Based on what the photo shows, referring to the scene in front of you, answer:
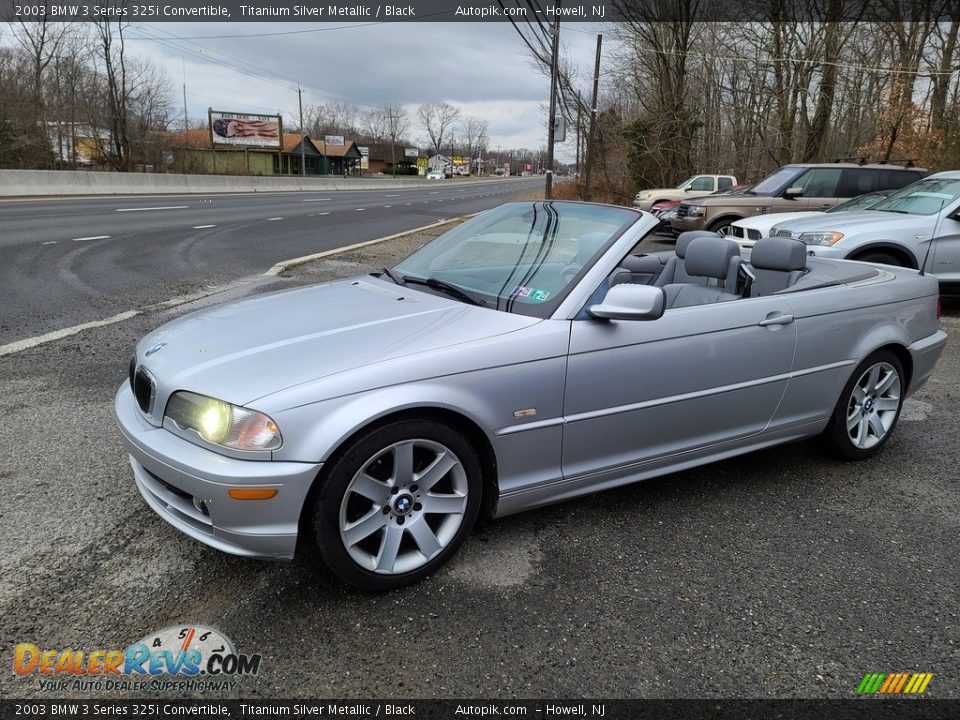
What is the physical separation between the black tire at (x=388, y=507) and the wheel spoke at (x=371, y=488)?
2 cm

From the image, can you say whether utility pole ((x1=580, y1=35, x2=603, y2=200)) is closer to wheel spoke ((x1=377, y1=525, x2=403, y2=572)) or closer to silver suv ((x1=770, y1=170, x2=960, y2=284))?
silver suv ((x1=770, y1=170, x2=960, y2=284))

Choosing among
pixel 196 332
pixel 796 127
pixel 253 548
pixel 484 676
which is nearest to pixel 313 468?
pixel 253 548

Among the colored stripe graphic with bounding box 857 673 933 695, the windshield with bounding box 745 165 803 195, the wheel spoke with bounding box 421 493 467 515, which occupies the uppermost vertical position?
the windshield with bounding box 745 165 803 195

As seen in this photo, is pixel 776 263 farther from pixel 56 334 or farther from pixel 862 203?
pixel 862 203

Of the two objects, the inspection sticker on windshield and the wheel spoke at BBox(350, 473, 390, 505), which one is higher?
the inspection sticker on windshield

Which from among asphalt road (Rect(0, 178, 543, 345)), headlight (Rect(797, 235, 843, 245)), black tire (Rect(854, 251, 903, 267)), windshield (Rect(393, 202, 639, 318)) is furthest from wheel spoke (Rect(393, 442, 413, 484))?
black tire (Rect(854, 251, 903, 267))

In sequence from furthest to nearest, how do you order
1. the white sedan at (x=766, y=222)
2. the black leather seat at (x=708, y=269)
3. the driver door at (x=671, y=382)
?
the white sedan at (x=766, y=222) < the black leather seat at (x=708, y=269) < the driver door at (x=671, y=382)

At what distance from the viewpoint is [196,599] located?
2572 millimetres

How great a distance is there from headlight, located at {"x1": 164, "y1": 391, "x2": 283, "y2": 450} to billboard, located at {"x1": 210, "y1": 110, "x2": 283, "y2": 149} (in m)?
80.5

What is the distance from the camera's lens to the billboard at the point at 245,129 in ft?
248

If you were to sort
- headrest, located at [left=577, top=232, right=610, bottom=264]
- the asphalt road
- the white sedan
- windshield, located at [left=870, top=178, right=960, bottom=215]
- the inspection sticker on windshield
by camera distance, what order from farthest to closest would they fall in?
1. the white sedan
2. windshield, located at [left=870, top=178, right=960, bottom=215]
3. the asphalt road
4. headrest, located at [left=577, top=232, right=610, bottom=264]
5. the inspection sticker on windshield

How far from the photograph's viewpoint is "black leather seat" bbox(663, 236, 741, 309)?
12.6ft

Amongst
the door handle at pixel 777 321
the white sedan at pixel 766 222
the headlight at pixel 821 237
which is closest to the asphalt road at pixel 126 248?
the door handle at pixel 777 321

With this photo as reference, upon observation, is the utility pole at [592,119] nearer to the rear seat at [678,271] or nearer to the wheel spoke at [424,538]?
the rear seat at [678,271]
